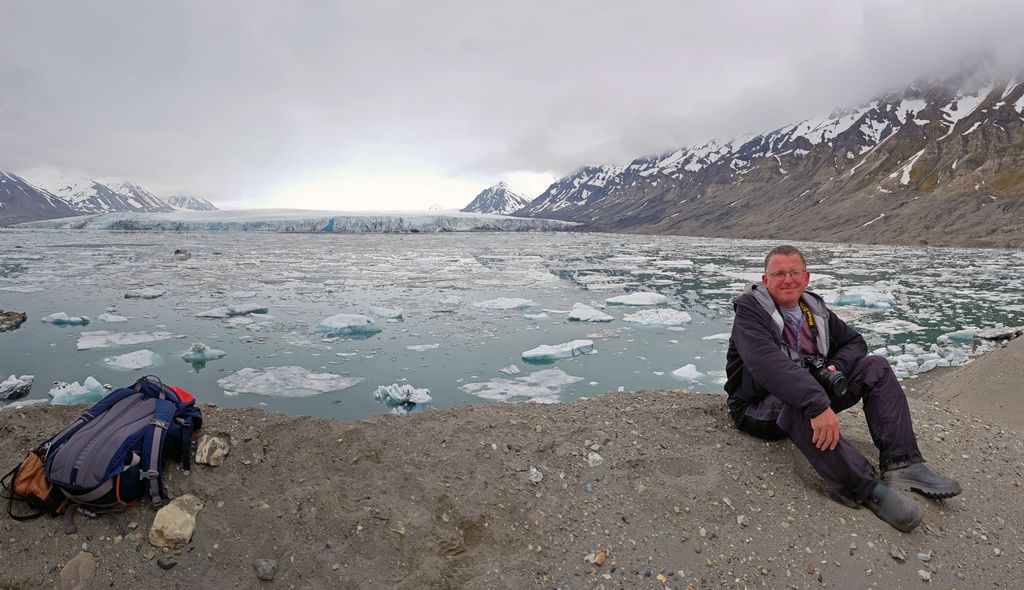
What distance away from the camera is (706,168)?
17812 cm

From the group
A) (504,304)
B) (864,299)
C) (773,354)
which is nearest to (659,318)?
(504,304)

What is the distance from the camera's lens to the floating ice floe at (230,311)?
11.2 metres

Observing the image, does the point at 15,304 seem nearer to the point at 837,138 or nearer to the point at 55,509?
the point at 55,509

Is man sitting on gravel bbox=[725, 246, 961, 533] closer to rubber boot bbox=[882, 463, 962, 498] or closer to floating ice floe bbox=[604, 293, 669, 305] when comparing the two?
rubber boot bbox=[882, 463, 962, 498]

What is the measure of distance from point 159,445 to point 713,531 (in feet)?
10.2

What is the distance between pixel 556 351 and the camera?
825 centimetres

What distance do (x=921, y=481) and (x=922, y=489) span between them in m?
0.05

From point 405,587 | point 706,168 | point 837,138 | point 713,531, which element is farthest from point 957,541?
point 706,168

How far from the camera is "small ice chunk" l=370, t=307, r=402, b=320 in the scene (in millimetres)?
11421

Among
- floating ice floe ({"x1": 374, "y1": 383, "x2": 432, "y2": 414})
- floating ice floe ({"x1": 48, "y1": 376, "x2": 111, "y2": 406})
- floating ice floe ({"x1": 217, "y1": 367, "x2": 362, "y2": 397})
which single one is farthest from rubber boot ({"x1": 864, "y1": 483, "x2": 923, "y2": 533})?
floating ice floe ({"x1": 48, "y1": 376, "x2": 111, "y2": 406})

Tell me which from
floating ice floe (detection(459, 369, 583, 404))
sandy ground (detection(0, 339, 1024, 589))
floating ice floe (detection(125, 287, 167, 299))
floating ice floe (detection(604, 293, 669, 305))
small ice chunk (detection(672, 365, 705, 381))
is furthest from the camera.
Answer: floating ice floe (detection(125, 287, 167, 299))

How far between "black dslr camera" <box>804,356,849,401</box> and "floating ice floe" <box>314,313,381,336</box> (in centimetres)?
800

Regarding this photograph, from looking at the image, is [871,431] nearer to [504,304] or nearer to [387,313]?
[387,313]

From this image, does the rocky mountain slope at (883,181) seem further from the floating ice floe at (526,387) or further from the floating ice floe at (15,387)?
the floating ice floe at (15,387)
